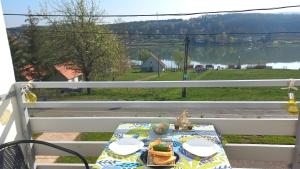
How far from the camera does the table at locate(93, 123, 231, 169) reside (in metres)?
1.60

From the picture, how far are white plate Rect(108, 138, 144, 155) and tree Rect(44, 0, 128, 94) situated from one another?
20225 millimetres

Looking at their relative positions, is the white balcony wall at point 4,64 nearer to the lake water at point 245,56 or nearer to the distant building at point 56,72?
the distant building at point 56,72

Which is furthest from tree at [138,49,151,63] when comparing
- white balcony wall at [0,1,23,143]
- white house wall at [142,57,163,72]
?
white balcony wall at [0,1,23,143]

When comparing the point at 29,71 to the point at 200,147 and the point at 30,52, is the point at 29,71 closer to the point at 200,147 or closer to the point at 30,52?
the point at 30,52

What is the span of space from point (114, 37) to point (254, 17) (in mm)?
16818

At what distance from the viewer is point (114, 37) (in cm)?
2242

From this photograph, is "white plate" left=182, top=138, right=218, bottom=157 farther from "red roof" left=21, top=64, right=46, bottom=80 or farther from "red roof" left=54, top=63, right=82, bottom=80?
"red roof" left=21, top=64, right=46, bottom=80

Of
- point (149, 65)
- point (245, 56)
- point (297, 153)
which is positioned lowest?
point (149, 65)

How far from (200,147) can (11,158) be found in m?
1.22

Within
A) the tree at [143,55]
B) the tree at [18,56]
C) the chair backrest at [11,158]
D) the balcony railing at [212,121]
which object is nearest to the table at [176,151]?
the balcony railing at [212,121]

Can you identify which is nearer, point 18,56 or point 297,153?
point 297,153

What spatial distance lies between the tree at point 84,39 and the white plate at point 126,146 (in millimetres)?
20225

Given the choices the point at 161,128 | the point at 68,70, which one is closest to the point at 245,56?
the point at 68,70

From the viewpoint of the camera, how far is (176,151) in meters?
1.76
